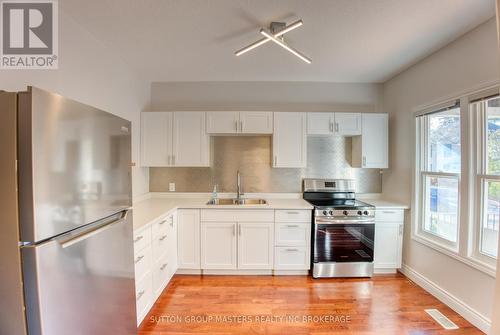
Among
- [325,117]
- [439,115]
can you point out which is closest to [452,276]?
[439,115]

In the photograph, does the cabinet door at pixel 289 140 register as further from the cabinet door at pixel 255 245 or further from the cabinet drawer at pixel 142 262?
the cabinet drawer at pixel 142 262

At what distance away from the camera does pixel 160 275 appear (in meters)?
2.28

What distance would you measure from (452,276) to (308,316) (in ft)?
4.82

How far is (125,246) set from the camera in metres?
1.36

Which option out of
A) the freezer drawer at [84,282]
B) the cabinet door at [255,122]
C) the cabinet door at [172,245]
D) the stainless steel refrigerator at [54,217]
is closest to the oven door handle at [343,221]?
the cabinet door at [255,122]

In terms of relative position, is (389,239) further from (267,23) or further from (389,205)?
(267,23)

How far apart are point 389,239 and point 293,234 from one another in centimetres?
123

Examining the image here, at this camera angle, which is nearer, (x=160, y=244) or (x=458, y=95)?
(x=458, y=95)

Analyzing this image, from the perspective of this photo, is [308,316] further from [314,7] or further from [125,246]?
[314,7]

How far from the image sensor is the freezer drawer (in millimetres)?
858

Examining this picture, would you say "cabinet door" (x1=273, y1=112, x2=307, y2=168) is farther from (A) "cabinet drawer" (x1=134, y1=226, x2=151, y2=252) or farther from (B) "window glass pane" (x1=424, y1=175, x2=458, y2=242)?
(A) "cabinet drawer" (x1=134, y1=226, x2=151, y2=252)

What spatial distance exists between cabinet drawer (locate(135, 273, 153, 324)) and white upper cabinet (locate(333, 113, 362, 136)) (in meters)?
2.77

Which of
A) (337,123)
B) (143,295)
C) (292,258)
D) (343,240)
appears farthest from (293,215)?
(143,295)

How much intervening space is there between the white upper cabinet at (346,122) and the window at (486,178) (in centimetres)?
117
